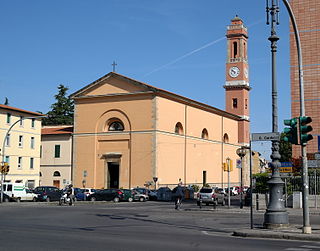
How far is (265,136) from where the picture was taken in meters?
16.5

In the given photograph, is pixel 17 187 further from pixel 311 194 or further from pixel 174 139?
pixel 311 194

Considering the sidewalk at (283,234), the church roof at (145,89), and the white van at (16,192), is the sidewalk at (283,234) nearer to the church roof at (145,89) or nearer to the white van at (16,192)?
the white van at (16,192)

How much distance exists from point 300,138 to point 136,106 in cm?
4075

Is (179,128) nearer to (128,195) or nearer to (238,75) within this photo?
(128,195)

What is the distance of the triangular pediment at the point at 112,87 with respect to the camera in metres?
54.7

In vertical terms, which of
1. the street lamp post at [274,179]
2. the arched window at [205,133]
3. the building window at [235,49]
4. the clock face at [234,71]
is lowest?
the street lamp post at [274,179]

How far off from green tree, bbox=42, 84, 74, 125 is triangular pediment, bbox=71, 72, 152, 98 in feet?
140

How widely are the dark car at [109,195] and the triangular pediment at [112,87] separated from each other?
14103mm

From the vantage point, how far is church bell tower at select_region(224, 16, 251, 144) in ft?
253

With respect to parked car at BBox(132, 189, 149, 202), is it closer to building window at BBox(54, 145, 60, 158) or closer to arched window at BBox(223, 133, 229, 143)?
building window at BBox(54, 145, 60, 158)

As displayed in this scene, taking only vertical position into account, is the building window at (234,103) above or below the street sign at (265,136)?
above

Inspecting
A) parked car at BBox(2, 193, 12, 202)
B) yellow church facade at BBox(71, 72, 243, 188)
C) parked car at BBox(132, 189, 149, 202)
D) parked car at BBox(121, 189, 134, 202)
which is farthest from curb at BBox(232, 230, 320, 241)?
yellow church facade at BBox(71, 72, 243, 188)

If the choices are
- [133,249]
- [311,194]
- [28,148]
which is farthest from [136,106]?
[133,249]

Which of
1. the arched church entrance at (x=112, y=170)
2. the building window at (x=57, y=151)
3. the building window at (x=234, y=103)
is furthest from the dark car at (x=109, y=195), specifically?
the building window at (x=234, y=103)
